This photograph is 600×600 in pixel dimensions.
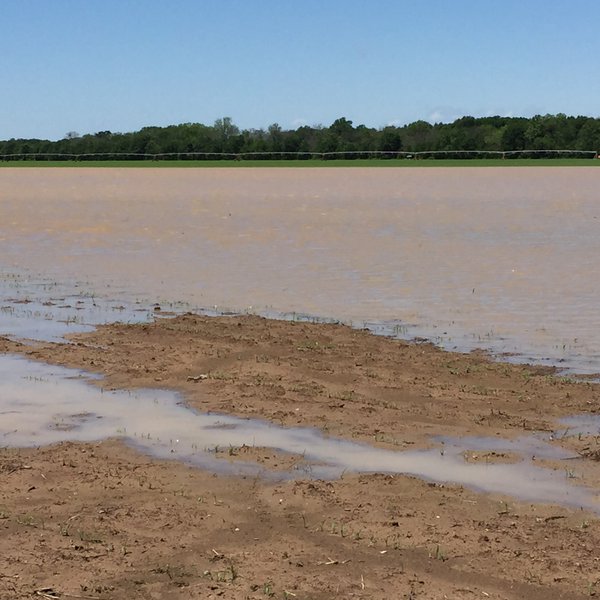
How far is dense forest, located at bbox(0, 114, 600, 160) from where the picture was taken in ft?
324

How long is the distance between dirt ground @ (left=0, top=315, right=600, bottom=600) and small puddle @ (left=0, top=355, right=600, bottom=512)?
0.19 m

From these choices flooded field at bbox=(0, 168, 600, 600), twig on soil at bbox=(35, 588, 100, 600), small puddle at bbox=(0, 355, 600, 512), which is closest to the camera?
twig on soil at bbox=(35, 588, 100, 600)

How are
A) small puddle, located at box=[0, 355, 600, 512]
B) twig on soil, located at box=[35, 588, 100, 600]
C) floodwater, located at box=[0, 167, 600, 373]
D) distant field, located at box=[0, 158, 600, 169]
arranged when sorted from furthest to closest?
distant field, located at box=[0, 158, 600, 169] → floodwater, located at box=[0, 167, 600, 373] → small puddle, located at box=[0, 355, 600, 512] → twig on soil, located at box=[35, 588, 100, 600]

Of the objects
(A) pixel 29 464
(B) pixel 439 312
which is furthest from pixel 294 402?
(B) pixel 439 312

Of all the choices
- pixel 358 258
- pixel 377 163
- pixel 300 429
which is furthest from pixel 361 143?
pixel 300 429

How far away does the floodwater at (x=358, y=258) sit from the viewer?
47.6 feet

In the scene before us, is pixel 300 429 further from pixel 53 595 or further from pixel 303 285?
pixel 303 285

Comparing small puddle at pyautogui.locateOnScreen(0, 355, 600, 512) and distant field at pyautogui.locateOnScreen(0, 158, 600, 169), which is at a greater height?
small puddle at pyautogui.locateOnScreen(0, 355, 600, 512)

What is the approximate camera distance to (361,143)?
110 metres

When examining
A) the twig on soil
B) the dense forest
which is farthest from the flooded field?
the dense forest

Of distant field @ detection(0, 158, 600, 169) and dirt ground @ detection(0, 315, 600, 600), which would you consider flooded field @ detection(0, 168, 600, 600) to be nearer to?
dirt ground @ detection(0, 315, 600, 600)

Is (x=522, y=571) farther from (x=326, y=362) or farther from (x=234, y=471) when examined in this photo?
(x=326, y=362)

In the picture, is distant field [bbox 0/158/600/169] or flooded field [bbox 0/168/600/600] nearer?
flooded field [bbox 0/168/600/600]

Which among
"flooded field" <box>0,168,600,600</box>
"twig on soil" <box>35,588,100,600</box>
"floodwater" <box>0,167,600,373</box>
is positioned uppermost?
"twig on soil" <box>35,588,100,600</box>
